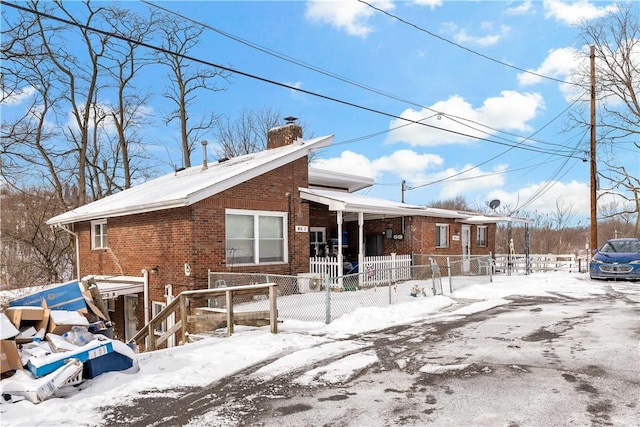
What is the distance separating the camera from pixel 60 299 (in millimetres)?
8023

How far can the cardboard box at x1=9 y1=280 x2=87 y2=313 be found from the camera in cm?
787

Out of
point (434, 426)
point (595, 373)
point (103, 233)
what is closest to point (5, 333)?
point (434, 426)

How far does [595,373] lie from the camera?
215 inches

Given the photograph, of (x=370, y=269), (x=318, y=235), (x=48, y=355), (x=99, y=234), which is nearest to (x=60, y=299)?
(x=48, y=355)

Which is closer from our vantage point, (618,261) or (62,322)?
(62,322)

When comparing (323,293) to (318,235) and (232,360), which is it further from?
(318,235)

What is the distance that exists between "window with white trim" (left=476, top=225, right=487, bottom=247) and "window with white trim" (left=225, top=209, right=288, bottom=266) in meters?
14.3

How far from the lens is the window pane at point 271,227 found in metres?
13.6

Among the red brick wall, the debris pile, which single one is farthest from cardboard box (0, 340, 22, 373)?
the red brick wall

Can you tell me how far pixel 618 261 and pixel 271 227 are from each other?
41.9ft

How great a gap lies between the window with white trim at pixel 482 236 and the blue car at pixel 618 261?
7.59m

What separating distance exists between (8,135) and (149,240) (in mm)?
4823

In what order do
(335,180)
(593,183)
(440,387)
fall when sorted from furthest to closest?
(335,180) → (593,183) → (440,387)

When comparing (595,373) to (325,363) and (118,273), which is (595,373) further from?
(118,273)
